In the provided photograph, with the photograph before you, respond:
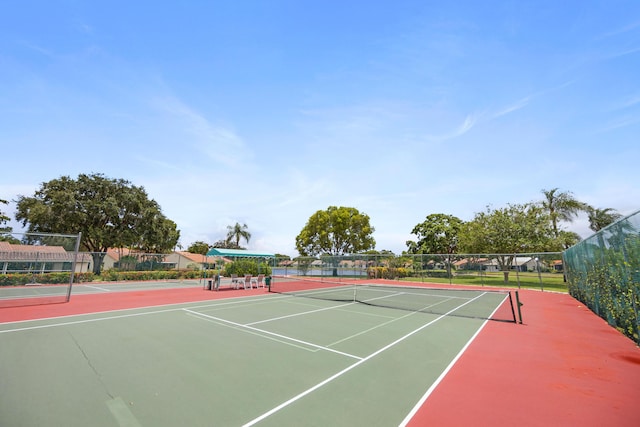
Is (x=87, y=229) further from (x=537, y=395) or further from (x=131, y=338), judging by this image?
(x=537, y=395)

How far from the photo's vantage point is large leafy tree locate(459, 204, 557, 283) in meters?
27.9

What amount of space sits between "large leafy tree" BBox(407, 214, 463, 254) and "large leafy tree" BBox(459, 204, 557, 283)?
13.9m

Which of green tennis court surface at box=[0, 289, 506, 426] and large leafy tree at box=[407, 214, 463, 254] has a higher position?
large leafy tree at box=[407, 214, 463, 254]

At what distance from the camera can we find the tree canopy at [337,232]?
140 feet

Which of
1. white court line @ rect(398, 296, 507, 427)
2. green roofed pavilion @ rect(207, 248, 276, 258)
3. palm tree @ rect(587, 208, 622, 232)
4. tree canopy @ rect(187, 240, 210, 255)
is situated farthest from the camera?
tree canopy @ rect(187, 240, 210, 255)

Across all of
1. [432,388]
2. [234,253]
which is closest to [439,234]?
[234,253]

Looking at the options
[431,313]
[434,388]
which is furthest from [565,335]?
[434,388]

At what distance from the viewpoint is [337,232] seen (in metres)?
42.6

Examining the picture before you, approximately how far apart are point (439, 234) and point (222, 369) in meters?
46.9

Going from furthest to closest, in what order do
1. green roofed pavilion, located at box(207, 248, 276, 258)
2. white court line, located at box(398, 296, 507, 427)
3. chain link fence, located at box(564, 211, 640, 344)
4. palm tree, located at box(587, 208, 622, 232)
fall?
palm tree, located at box(587, 208, 622, 232), green roofed pavilion, located at box(207, 248, 276, 258), chain link fence, located at box(564, 211, 640, 344), white court line, located at box(398, 296, 507, 427)

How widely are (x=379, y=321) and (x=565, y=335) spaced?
5.59 meters

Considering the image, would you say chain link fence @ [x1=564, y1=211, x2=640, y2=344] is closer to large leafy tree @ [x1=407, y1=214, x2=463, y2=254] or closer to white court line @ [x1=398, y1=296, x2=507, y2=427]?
white court line @ [x1=398, y1=296, x2=507, y2=427]

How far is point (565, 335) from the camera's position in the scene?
859 centimetres

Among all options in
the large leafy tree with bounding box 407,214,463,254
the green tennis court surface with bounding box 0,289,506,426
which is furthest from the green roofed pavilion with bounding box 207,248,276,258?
the large leafy tree with bounding box 407,214,463,254
